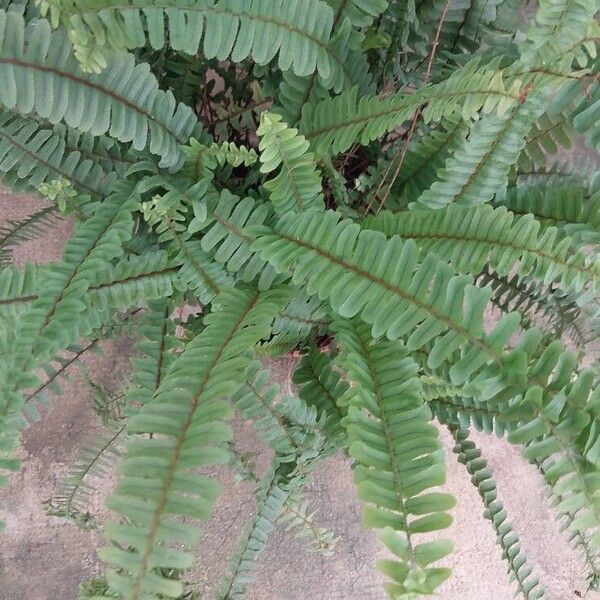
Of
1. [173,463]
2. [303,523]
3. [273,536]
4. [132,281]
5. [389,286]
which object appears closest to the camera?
[173,463]

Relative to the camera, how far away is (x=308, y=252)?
89 centimetres

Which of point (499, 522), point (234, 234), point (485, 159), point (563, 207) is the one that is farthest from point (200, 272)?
point (499, 522)

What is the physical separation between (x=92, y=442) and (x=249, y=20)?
3.02 ft

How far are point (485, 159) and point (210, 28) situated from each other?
1.60 ft

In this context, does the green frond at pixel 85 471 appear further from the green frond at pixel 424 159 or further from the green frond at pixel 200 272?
the green frond at pixel 424 159

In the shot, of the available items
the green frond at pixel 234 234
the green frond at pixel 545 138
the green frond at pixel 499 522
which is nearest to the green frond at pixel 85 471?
the green frond at pixel 234 234

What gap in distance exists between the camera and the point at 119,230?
98 cm

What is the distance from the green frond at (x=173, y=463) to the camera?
59 cm

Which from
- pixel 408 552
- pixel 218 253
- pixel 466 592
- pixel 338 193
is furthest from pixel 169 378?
pixel 466 592

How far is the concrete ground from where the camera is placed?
1504 mm

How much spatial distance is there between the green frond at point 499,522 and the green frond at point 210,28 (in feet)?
2.69

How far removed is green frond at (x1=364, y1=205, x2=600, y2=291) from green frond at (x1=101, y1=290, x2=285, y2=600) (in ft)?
1.03

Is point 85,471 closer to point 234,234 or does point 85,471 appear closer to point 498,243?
point 234,234

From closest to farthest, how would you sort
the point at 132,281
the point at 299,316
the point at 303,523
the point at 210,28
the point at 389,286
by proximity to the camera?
1. the point at 389,286
2. the point at 210,28
3. the point at 132,281
4. the point at 299,316
5. the point at 303,523
